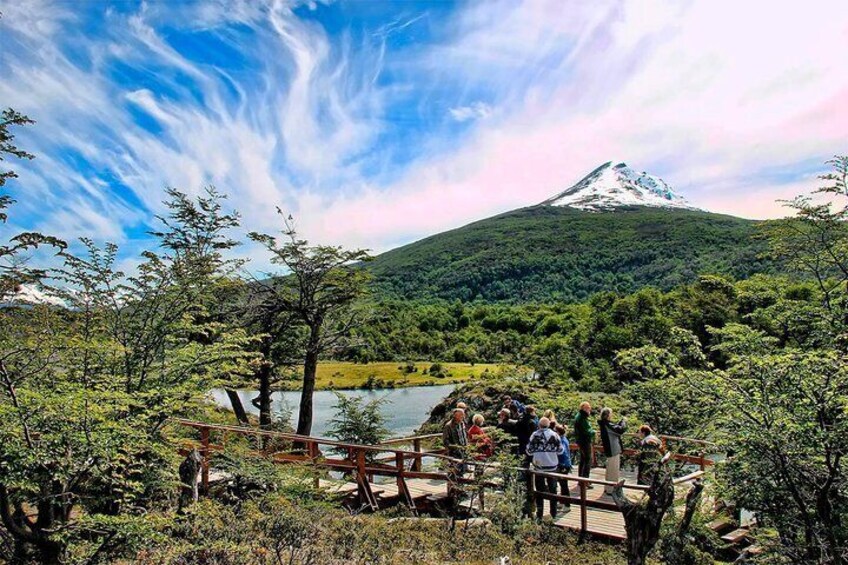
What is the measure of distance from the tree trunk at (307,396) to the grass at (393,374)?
38.4 meters

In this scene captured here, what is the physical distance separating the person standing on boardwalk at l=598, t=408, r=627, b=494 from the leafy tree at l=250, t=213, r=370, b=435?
10.2 m

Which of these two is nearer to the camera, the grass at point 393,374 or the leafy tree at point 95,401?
the leafy tree at point 95,401

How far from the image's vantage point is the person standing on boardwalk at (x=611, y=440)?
994 centimetres

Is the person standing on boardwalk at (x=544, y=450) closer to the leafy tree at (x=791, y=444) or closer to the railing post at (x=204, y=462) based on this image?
the leafy tree at (x=791, y=444)

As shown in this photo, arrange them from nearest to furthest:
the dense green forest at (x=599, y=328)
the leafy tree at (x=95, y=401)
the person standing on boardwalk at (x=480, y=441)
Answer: the leafy tree at (x=95, y=401), the person standing on boardwalk at (x=480, y=441), the dense green forest at (x=599, y=328)

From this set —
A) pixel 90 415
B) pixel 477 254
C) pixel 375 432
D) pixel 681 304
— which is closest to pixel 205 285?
pixel 90 415

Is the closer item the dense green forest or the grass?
the dense green forest

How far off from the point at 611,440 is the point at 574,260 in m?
158

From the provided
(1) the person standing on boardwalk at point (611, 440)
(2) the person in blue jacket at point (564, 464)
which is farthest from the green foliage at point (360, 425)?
(1) the person standing on boardwalk at point (611, 440)

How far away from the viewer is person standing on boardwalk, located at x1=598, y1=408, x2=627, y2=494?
9938 mm

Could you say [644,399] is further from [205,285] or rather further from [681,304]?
[681,304]

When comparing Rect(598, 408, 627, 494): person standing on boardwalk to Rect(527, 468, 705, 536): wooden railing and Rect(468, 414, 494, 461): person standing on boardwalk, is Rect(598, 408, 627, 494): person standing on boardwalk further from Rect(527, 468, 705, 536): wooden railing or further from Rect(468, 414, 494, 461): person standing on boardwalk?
Rect(468, 414, 494, 461): person standing on boardwalk

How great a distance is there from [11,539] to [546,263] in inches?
6442

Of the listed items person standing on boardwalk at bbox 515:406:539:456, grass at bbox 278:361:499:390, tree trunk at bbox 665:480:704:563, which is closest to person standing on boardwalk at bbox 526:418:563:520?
person standing on boardwalk at bbox 515:406:539:456
